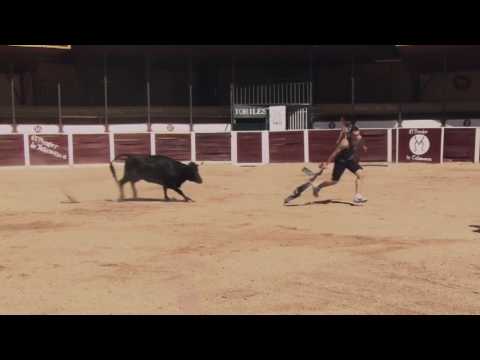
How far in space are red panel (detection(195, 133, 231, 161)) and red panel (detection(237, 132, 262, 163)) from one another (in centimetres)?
46

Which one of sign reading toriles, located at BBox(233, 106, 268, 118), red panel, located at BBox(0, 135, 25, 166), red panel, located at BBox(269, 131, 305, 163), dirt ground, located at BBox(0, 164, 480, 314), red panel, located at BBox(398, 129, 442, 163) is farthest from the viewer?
sign reading toriles, located at BBox(233, 106, 268, 118)

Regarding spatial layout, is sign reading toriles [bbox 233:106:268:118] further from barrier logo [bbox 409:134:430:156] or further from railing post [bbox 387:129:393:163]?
barrier logo [bbox 409:134:430:156]

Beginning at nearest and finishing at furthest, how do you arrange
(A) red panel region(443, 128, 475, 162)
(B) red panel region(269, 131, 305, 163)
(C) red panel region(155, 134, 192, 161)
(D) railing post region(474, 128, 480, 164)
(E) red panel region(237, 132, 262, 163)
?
(D) railing post region(474, 128, 480, 164), (A) red panel region(443, 128, 475, 162), (B) red panel region(269, 131, 305, 163), (E) red panel region(237, 132, 262, 163), (C) red panel region(155, 134, 192, 161)

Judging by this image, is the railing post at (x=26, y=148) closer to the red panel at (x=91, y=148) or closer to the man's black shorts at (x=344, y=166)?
the red panel at (x=91, y=148)

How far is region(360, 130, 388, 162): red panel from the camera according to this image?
19047 mm

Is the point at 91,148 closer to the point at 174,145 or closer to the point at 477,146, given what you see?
the point at 174,145

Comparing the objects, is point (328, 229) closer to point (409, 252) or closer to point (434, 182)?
point (409, 252)

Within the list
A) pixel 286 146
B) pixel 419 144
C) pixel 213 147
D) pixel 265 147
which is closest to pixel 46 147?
pixel 213 147

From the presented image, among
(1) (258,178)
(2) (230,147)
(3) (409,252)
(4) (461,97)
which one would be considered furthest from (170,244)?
(4) (461,97)

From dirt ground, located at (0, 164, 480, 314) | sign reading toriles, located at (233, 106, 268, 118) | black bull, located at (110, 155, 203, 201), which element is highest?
sign reading toriles, located at (233, 106, 268, 118)

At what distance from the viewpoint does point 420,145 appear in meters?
18.5

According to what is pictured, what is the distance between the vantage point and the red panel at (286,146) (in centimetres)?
1931

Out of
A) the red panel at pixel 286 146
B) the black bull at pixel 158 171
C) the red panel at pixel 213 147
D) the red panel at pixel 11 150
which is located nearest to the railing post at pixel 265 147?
the red panel at pixel 286 146

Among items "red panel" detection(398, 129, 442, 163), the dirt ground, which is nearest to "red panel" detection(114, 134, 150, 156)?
the dirt ground
